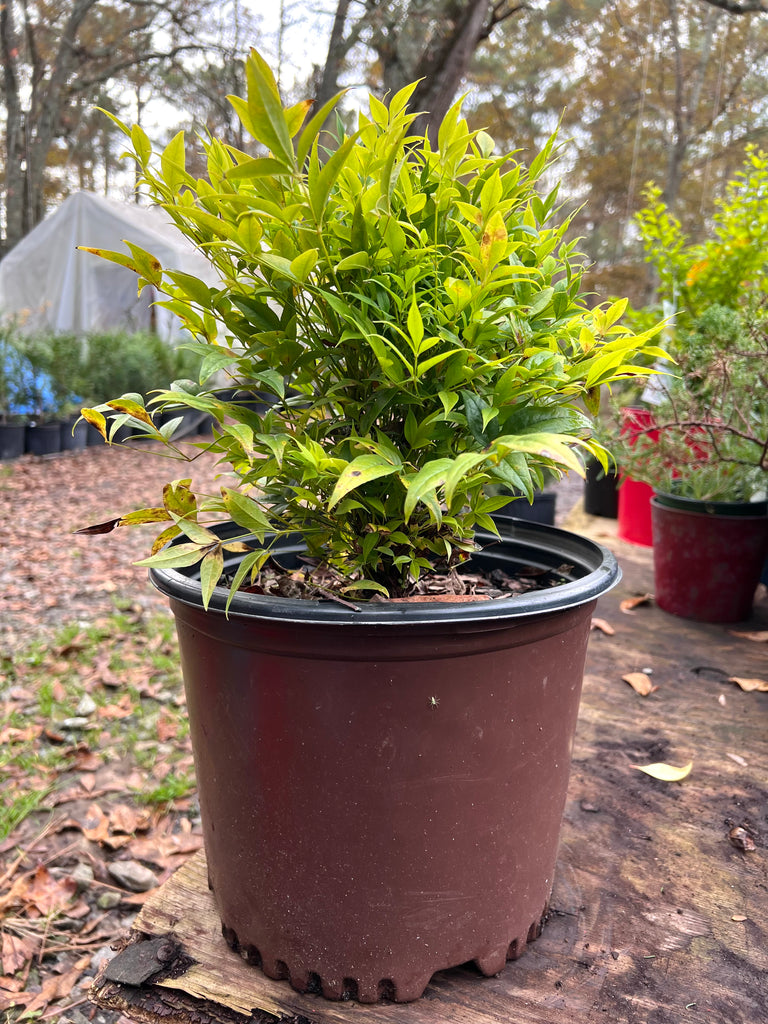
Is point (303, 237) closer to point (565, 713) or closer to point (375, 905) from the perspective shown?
point (565, 713)

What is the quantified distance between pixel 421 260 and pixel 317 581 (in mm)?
497

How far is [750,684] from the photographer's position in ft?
6.36

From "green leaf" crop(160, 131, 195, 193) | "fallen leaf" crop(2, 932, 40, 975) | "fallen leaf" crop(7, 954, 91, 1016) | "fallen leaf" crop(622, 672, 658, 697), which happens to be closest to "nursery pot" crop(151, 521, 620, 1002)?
"green leaf" crop(160, 131, 195, 193)

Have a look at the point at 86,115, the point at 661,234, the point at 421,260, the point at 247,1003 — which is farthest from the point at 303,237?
the point at 86,115

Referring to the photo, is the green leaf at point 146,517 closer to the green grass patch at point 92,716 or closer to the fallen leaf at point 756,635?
the green grass patch at point 92,716

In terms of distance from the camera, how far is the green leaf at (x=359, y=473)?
2.47ft

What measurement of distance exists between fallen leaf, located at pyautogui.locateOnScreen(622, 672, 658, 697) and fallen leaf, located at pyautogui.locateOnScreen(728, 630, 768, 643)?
1.82 feet

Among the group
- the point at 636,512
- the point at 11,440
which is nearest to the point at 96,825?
the point at 636,512

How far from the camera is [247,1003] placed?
38.1 inches

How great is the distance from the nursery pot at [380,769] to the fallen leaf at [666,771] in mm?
604

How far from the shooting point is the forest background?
11.9m

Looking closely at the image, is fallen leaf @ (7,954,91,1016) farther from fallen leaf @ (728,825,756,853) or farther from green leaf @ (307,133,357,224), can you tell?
green leaf @ (307,133,357,224)

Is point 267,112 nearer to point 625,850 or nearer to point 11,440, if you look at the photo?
point 625,850

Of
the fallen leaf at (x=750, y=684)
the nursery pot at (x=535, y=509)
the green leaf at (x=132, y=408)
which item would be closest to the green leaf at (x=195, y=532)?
the green leaf at (x=132, y=408)
